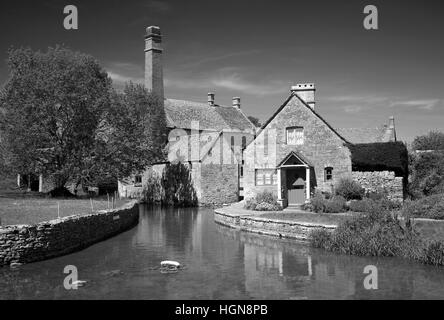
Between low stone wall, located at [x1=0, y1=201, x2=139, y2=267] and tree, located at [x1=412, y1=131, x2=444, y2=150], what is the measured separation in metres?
52.9

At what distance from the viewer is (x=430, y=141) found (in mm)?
61531

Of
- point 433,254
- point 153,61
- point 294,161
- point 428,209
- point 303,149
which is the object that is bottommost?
point 433,254

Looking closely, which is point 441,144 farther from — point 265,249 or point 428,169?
point 265,249

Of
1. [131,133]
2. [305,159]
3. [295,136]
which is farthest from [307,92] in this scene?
[131,133]

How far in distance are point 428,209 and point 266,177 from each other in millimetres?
13677

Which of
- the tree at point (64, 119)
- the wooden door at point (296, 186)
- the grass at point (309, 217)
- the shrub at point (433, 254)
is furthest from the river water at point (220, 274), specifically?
the tree at point (64, 119)

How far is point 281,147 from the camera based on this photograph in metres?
32.2

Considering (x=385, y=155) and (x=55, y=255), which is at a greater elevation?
(x=385, y=155)

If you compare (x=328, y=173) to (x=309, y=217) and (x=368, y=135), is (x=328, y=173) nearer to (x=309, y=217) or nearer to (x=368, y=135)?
(x=368, y=135)

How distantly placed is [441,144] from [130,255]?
55.5m

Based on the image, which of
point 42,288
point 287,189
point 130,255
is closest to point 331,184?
point 287,189

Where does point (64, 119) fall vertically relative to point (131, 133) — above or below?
above

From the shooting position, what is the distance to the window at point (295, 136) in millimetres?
31766

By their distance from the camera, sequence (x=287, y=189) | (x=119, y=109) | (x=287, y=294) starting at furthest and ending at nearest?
(x=119, y=109) → (x=287, y=189) → (x=287, y=294)
